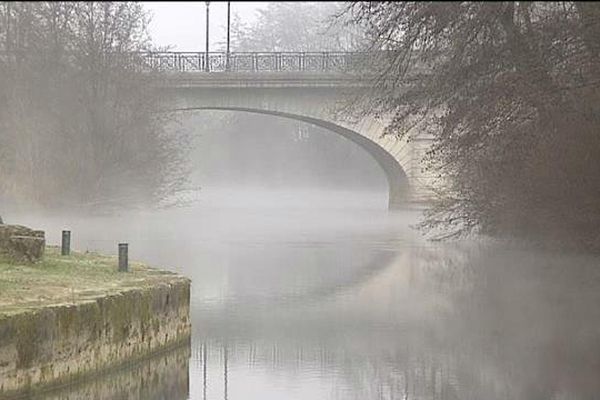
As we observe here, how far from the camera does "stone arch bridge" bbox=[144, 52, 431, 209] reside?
154 feet

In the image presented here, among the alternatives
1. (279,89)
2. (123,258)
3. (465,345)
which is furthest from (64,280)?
(279,89)

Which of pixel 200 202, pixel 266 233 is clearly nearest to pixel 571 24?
pixel 266 233

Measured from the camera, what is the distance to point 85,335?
40.3ft

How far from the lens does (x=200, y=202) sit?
60.2 metres

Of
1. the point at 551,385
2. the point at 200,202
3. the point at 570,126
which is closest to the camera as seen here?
the point at 551,385

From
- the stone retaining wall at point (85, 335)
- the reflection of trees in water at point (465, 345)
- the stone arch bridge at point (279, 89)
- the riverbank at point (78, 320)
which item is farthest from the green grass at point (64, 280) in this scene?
the stone arch bridge at point (279, 89)

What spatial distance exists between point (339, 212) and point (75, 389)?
40079 mm

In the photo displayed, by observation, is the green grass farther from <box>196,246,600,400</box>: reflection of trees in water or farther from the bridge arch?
the bridge arch

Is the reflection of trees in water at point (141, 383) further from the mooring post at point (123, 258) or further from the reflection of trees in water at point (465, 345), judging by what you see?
the mooring post at point (123, 258)

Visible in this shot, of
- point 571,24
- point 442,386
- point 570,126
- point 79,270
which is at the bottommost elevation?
point 442,386

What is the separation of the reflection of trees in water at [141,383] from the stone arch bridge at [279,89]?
3239 centimetres

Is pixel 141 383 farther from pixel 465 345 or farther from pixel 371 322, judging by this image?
pixel 371 322

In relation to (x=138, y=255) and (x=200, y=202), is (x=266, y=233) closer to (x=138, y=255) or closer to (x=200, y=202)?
(x=138, y=255)

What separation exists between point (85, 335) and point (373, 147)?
37868 mm
